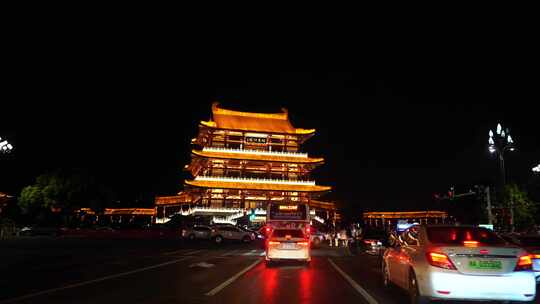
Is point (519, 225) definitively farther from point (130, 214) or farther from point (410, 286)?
point (130, 214)

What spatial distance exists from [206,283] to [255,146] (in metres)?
60.3

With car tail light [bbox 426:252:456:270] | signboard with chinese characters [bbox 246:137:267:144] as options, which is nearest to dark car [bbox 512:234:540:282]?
car tail light [bbox 426:252:456:270]

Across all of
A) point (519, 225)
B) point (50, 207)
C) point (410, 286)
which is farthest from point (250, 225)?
point (410, 286)

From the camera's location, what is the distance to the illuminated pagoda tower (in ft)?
221

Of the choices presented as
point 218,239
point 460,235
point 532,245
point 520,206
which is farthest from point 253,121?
point 460,235

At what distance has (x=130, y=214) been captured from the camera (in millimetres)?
82062

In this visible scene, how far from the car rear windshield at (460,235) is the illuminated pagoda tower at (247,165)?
56165 millimetres

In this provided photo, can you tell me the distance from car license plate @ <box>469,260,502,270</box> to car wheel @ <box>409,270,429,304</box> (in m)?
1.00

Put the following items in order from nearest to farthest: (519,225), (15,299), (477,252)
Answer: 1. (477,252)
2. (15,299)
3. (519,225)

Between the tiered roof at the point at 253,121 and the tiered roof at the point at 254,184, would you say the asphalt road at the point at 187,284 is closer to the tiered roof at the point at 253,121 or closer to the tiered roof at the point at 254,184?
the tiered roof at the point at 254,184

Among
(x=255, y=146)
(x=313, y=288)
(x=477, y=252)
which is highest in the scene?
(x=255, y=146)

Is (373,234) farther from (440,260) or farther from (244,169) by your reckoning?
(244,169)

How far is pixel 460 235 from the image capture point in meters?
9.41

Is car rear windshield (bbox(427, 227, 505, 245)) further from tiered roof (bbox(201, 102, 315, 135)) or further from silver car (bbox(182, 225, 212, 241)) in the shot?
tiered roof (bbox(201, 102, 315, 135))
